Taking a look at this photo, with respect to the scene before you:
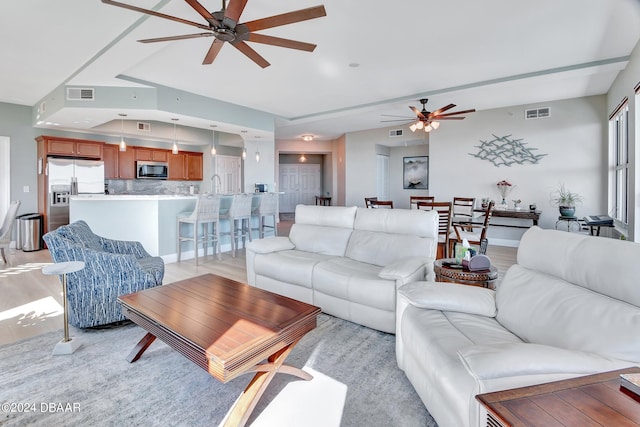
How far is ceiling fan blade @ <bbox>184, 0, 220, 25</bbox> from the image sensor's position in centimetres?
221

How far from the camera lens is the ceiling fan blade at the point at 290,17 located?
223 cm

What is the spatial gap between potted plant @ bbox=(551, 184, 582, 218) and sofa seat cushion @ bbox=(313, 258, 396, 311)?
4500mm

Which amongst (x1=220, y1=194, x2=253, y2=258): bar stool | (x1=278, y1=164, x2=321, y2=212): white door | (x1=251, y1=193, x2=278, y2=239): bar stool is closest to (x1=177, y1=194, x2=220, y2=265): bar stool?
(x1=220, y1=194, x2=253, y2=258): bar stool

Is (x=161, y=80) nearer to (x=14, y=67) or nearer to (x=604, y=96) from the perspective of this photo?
(x=14, y=67)

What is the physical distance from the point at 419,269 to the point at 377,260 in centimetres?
57

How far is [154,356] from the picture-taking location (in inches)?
88.7

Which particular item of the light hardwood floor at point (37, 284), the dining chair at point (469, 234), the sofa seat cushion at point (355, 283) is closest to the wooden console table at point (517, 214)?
the light hardwood floor at point (37, 284)

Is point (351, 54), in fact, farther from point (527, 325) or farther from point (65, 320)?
point (65, 320)

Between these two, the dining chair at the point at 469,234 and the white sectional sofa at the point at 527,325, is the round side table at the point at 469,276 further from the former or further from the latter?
the dining chair at the point at 469,234

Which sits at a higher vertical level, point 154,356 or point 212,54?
point 212,54

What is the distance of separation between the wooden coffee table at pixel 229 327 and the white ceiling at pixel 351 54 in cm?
247

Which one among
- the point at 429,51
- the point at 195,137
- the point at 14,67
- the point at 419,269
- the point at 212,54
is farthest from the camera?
the point at 195,137

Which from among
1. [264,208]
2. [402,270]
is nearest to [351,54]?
[402,270]

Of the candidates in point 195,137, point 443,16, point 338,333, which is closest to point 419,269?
point 338,333
